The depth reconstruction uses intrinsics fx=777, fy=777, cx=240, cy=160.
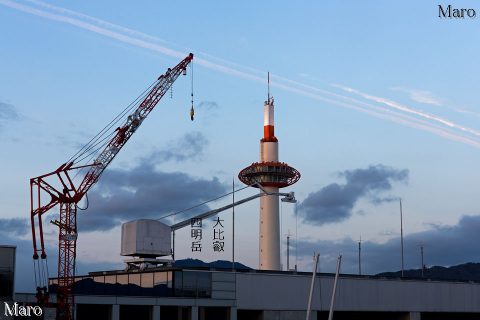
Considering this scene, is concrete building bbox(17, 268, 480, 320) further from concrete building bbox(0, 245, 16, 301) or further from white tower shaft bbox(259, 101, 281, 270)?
white tower shaft bbox(259, 101, 281, 270)

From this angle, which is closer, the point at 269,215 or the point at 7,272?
the point at 7,272

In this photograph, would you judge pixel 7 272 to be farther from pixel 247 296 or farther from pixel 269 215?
pixel 269 215

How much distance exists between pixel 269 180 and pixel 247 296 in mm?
66768

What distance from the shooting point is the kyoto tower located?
559ft

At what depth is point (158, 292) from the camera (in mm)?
103312

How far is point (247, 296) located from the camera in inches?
4279

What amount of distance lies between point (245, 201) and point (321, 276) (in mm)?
61565

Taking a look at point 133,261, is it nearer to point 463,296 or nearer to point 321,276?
point 321,276

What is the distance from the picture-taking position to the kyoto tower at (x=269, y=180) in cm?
17025

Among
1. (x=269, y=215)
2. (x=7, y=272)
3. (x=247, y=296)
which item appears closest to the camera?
(x=7, y=272)

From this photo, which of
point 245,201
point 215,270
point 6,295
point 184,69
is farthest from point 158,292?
point 245,201

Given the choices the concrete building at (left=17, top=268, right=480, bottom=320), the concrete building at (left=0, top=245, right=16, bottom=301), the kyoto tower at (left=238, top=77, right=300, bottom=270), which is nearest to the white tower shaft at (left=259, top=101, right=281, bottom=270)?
the kyoto tower at (left=238, top=77, right=300, bottom=270)

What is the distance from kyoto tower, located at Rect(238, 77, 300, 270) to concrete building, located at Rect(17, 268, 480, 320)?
45673 millimetres

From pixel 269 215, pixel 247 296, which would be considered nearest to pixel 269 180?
pixel 269 215
